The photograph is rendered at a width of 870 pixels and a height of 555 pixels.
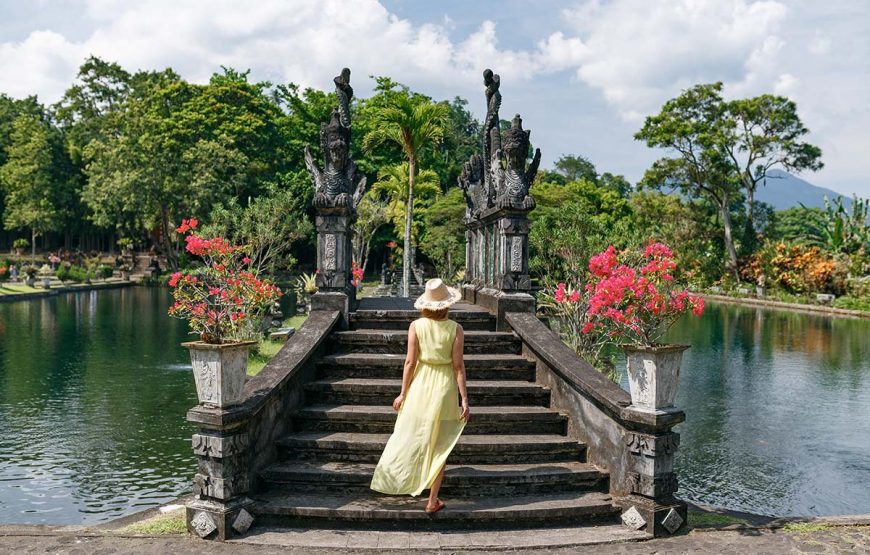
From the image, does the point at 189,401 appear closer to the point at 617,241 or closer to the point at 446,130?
the point at 617,241

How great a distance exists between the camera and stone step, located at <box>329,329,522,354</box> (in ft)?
24.1

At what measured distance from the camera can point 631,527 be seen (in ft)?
16.8

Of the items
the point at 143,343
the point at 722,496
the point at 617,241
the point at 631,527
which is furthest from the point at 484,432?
the point at 143,343

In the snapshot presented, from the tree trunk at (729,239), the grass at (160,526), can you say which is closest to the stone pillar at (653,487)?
the grass at (160,526)

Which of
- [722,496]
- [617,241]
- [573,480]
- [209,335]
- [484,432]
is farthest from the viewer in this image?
[617,241]

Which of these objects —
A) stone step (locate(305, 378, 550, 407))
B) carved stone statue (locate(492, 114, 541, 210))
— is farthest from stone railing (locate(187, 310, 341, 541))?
carved stone statue (locate(492, 114, 541, 210))

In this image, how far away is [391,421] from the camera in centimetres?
618

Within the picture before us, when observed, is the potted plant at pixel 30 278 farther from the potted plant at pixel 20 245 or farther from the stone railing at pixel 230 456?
the stone railing at pixel 230 456

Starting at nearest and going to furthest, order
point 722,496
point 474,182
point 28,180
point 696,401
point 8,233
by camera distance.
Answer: point 722,496, point 474,182, point 696,401, point 28,180, point 8,233

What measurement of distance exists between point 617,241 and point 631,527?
40.7 feet

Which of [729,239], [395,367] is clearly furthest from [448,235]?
[729,239]

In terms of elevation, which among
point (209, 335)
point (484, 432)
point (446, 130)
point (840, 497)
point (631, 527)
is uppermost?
point (446, 130)

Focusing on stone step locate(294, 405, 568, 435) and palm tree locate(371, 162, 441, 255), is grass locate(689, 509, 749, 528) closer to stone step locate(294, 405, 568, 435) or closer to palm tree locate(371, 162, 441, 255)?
stone step locate(294, 405, 568, 435)

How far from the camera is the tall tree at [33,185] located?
4619 cm
